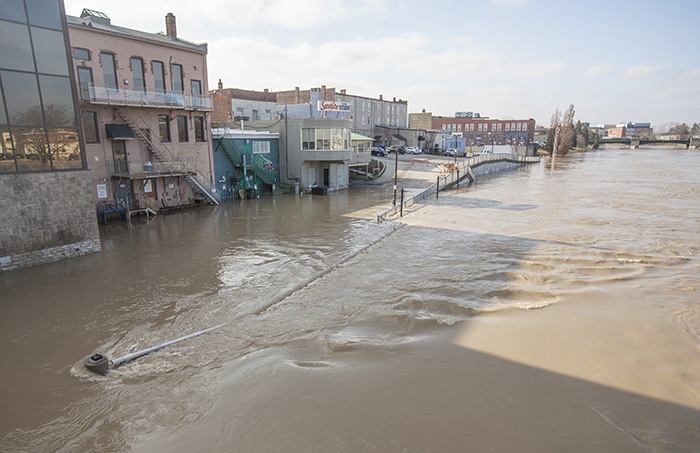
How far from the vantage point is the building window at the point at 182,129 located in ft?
91.2

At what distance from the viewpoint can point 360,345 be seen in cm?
932

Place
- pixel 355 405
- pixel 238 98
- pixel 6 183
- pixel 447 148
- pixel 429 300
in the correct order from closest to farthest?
pixel 355 405
pixel 429 300
pixel 6 183
pixel 238 98
pixel 447 148

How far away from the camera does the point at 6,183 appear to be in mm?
14555

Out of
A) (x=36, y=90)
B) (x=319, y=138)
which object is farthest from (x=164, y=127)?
(x=319, y=138)

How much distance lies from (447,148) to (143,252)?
208 feet

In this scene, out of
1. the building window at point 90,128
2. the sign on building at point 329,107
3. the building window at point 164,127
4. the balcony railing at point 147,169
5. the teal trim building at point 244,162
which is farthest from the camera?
the sign on building at point 329,107

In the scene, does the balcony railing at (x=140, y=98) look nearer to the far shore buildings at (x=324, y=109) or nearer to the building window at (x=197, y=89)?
the building window at (x=197, y=89)

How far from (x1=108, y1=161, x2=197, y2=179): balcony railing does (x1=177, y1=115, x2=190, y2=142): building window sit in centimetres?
217

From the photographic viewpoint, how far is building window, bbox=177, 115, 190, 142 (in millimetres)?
27797

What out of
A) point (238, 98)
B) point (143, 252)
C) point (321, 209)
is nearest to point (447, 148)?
point (238, 98)

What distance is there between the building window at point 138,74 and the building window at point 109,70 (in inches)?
45.2

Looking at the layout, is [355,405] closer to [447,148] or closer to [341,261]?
[341,261]

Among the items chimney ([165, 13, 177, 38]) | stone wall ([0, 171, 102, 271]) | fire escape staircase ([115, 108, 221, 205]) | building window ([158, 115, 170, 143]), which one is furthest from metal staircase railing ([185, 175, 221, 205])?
stone wall ([0, 171, 102, 271])

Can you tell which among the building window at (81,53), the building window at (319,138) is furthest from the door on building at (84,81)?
the building window at (319,138)
